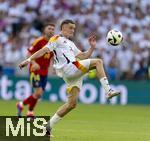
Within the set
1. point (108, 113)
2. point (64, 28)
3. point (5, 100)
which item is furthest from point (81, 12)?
point (64, 28)

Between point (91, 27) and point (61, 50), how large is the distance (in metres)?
15.5

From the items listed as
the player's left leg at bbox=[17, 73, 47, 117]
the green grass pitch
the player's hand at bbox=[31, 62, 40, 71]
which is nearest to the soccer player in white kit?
the green grass pitch

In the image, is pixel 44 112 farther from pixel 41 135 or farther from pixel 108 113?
pixel 41 135

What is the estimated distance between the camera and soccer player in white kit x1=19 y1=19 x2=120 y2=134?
1402 cm

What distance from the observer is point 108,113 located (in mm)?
22625

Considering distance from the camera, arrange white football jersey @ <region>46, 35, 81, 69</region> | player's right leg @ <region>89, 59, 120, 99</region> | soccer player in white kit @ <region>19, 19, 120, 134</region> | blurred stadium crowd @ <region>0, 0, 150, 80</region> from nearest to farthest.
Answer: player's right leg @ <region>89, 59, 120, 99</region> < soccer player in white kit @ <region>19, 19, 120, 134</region> < white football jersey @ <region>46, 35, 81, 69</region> < blurred stadium crowd @ <region>0, 0, 150, 80</region>

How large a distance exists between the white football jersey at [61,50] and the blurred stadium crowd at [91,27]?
1326 centimetres

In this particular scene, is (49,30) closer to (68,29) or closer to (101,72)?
(68,29)

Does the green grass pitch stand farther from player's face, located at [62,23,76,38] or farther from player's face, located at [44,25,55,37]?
player's face, located at [44,25,55,37]

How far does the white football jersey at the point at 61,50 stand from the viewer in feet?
47.4

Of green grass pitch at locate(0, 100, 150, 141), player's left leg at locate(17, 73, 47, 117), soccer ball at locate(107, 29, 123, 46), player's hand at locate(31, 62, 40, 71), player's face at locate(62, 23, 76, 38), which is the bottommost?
green grass pitch at locate(0, 100, 150, 141)

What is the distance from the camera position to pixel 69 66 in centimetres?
1433

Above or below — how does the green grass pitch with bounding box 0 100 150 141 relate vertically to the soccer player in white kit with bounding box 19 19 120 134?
below

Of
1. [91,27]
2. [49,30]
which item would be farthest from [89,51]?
[91,27]
